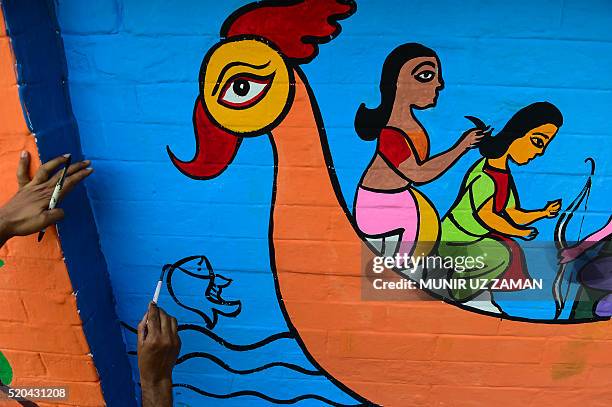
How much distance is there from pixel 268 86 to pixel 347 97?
0.24m

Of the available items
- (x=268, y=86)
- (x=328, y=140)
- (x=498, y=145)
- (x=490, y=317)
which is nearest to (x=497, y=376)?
(x=490, y=317)

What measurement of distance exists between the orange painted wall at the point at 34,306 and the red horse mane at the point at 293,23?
0.64 meters

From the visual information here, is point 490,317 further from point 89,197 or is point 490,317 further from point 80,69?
point 80,69

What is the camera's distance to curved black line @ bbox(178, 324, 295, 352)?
1.85 m

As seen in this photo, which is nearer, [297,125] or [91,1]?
[91,1]

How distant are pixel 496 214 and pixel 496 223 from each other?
0.03 metres

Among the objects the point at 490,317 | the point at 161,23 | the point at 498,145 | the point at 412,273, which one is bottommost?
the point at 490,317

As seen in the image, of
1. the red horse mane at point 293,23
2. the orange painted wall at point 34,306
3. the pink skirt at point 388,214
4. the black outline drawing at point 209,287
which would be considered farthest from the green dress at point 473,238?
the orange painted wall at point 34,306

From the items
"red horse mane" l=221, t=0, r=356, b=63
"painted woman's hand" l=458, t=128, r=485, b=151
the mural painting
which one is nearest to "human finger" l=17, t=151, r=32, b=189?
the mural painting

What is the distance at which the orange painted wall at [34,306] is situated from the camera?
4.50ft

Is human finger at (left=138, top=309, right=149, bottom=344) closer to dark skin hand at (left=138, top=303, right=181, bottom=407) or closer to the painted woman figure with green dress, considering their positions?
dark skin hand at (left=138, top=303, right=181, bottom=407)

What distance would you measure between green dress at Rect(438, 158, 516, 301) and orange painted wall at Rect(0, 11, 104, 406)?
1.27 m

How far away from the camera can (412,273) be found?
1.71 metres

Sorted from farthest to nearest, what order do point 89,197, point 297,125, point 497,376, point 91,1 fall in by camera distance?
1. point 497,376
2. point 89,197
3. point 297,125
4. point 91,1
